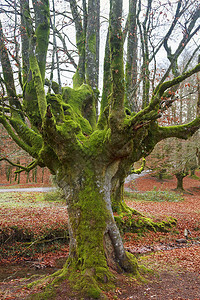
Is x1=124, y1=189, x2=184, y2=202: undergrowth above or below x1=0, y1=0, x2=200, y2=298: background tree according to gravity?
below

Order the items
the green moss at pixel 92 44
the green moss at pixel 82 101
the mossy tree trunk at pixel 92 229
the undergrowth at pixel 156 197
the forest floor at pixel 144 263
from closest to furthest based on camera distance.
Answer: the forest floor at pixel 144 263 < the mossy tree trunk at pixel 92 229 < the green moss at pixel 82 101 < the green moss at pixel 92 44 < the undergrowth at pixel 156 197

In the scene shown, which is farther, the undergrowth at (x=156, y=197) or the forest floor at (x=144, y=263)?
the undergrowth at (x=156, y=197)

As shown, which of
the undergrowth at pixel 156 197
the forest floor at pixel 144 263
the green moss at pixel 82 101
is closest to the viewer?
the forest floor at pixel 144 263

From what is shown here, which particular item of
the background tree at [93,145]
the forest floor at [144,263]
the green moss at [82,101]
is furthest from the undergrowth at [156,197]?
the background tree at [93,145]

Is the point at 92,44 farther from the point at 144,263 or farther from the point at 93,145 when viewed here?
the point at 144,263

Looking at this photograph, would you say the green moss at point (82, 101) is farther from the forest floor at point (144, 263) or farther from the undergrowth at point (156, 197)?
the undergrowth at point (156, 197)

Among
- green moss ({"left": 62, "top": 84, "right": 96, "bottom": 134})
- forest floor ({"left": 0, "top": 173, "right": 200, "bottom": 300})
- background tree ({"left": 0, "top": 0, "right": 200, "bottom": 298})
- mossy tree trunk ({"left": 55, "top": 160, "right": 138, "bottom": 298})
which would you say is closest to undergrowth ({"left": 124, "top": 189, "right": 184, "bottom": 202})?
forest floor ({"left": 0, "top": 173, "right": 200, "bottom": 300})

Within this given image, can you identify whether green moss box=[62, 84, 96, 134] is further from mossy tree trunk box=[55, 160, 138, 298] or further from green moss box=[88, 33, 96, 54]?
mossy tree trunk box=[55, 160, 138, 298]

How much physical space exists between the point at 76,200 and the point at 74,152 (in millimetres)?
980

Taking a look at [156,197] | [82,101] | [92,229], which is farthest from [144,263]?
[156,197]

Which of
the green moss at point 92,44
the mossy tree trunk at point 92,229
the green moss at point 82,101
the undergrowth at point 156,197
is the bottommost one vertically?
the undergrowth at point 156,197

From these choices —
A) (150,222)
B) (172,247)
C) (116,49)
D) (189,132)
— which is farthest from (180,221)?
(116,49)

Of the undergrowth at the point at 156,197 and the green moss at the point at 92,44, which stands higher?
the green moss at the point at 92,44

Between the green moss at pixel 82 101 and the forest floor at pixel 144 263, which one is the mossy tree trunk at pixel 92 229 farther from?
the green moss at pixel 82 101
